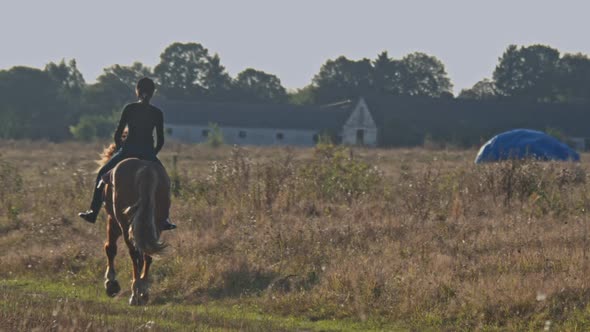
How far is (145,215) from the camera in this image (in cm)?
1272

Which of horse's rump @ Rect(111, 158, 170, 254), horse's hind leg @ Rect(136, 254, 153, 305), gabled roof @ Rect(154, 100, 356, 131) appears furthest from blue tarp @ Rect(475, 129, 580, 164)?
gabled roof @ Rect(154, 100, 356, 131)

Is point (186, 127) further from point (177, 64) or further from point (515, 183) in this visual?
point (515, 183)

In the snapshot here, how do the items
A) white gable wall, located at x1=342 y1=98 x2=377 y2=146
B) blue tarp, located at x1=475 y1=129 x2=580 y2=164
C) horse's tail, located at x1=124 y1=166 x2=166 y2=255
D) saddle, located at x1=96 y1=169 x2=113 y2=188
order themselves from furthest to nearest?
white gable wall, located at x1=342 y1=98 x2=377 y2=146 → blue tarp, located at x1=475 y1=129 x2=580 y2=164 → saddle, located at x1=96 y1=169 x2=113 y2=188 → horse's tail, located at x1=124 y1=166 x2=166 y2=255

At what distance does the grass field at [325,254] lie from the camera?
459 inches

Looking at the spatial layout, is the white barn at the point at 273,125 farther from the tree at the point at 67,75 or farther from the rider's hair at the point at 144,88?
the rider's hair at the point at 144,88

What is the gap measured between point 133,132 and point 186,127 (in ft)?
278

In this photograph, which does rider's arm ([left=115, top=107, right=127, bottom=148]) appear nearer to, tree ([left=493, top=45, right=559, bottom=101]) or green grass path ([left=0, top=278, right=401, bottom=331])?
green grass path ([left=0, top=278, right=401, bottom=331])

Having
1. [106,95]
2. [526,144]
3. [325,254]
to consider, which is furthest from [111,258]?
[106,95]

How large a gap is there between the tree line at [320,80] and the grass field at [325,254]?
9057 cm

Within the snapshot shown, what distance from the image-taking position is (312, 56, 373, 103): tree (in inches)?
5123

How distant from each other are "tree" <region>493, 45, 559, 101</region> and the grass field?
359 feet

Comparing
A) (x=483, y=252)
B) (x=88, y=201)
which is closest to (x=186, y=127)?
(x=88, y=201)

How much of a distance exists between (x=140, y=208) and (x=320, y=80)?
416 ft

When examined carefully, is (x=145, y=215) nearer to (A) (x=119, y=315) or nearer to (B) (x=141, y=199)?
(B) (x=141, y=199)
